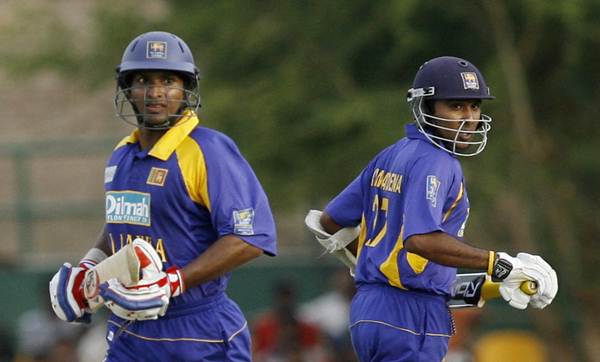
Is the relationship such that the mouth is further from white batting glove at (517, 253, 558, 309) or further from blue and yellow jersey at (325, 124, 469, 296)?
white batting glove at (517, 253, 558, 309)

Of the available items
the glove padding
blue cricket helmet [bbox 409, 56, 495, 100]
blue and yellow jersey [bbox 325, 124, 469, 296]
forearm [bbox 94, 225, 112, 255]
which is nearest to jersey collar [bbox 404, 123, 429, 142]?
blue and yellow jersey [bbox 325, 124, 469, 296]

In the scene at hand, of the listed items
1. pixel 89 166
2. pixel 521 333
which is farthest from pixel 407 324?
pixel 89 166

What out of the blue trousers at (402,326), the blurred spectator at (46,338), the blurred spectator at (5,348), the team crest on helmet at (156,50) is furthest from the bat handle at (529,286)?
the blurred spectator at (5,348)

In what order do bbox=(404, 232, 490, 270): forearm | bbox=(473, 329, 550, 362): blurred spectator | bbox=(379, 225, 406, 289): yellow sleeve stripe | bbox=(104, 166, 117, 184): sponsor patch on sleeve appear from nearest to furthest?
bbox=(404, 232, 490, 270): forearm, bbox=(379, 225, 406, 289): yellow sleeve stripe, bbox=(104, 166, 117, 184): sponsor patch on sleeve, bbox=(473, 329, 550, 362): blurred spectator

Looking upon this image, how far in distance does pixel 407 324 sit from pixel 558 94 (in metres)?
7.18

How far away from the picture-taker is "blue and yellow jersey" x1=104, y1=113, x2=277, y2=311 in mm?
6414

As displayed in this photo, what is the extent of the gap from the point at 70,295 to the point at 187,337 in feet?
1.89

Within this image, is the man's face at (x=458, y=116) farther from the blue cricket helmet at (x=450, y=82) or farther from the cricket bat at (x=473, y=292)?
the cricket bat at (x=473, y=292)

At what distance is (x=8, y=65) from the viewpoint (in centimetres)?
1455

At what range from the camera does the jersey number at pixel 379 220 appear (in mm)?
6590

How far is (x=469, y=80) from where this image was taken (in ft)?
21.6

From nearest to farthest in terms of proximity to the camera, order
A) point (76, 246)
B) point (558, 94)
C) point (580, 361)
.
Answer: point (558, 94)
point (580, 361)
point (76, 246)

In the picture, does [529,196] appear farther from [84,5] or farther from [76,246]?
[84,5]

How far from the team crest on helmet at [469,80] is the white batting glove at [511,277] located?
801mm
